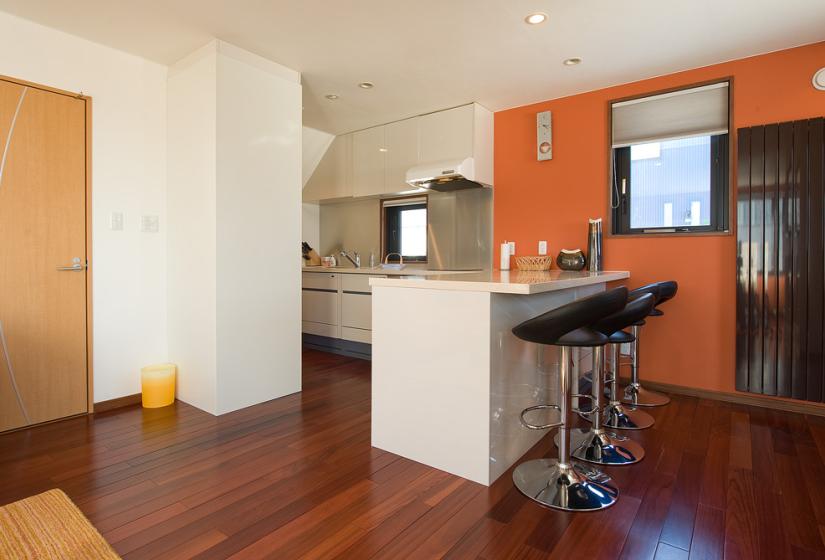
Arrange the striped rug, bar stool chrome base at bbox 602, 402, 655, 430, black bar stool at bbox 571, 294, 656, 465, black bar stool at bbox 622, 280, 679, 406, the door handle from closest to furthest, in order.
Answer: the striped rug
black bar stool at bbox 571, 294, 656, 465
bar stool chrome base at bbox 602, 402, 655, 430
the door handle
black bar stool at bbox 622, 280, 679, 406

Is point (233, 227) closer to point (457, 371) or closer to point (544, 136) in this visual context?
point (457, 371)

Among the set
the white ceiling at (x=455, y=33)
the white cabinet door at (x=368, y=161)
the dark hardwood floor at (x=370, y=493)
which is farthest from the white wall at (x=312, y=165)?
the dark hardwood floor at (x=370, y=493)

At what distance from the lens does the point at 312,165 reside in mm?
5348

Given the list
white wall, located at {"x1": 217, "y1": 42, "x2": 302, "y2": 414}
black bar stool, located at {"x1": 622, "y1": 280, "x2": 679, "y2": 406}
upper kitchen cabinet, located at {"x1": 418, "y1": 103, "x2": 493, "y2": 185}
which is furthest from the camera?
upper kitchen cabinet, located at {"x1": 418, "y1": 103, "x2": 493, "y2": 185}

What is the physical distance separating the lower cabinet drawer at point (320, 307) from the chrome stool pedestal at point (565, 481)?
3019mm

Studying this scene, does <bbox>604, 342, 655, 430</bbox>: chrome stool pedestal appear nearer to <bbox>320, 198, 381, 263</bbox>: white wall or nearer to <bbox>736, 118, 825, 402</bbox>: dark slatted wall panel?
<bbox>736, 118, 825, 402</bbox>: dark slatted wall panel

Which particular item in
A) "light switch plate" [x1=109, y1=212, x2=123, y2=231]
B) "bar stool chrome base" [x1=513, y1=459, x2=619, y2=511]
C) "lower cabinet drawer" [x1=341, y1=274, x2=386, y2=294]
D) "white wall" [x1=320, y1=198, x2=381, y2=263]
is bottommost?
"bar stool chrome base" [x1=513, y1=459, x2=619, y2=511]

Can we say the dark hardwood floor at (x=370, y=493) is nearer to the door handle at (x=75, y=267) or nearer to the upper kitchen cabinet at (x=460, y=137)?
the door handle at (x=75, y=267)

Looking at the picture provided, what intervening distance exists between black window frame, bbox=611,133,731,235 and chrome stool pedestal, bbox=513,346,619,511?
2.11 meters

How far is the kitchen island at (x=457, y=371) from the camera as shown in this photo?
1.94 meters

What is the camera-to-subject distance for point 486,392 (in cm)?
192

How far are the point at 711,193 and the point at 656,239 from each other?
0.48 metres

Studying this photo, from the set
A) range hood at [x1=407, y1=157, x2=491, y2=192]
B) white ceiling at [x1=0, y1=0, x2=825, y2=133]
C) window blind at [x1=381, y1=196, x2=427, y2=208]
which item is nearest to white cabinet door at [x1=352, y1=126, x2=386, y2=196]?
window blind at [x1=381, y1=196, x2=427, y2=208]

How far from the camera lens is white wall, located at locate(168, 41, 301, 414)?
290 cm
